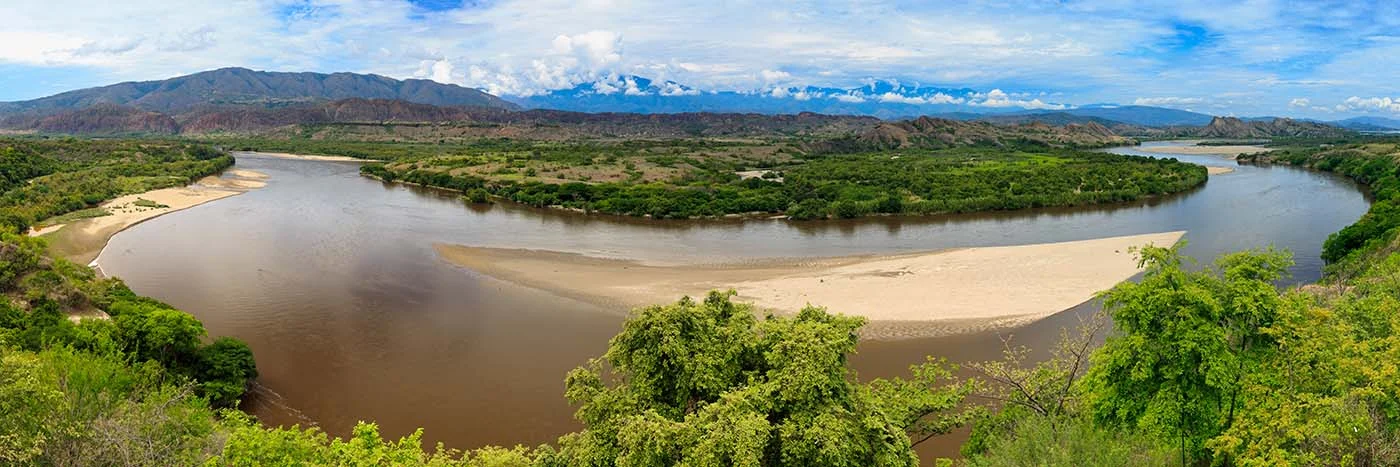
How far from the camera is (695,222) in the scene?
2227 inches

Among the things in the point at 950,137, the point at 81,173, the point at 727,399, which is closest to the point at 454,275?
the point at 727,399

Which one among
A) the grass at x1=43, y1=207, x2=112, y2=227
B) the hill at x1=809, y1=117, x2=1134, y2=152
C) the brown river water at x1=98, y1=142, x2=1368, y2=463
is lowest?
the brown river water at x1=98, y1=142, x2=1368, y2=463

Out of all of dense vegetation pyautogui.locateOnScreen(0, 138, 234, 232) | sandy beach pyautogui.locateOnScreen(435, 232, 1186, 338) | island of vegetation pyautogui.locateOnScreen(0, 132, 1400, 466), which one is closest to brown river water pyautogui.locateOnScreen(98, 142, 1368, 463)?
sandy beach pyautogui.locateOnScreen(435, 232, 1186, 338)

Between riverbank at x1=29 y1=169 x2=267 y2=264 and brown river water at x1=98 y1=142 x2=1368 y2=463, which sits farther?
riverbank at x1=29 y1=169 x2=267 y2=264

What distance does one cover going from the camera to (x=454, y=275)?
3722 centimetres

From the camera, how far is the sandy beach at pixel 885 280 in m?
29.4

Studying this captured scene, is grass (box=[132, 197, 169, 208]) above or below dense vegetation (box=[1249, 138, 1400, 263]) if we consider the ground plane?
below

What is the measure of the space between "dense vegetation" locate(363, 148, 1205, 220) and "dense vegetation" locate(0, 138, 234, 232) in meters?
22.1

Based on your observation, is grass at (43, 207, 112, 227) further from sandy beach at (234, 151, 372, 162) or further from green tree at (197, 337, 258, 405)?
sandy beach at (234, 151, 372, 162)

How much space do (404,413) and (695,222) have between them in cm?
3718

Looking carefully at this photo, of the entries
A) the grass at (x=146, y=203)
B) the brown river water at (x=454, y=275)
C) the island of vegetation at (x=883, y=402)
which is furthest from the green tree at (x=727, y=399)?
the grass at (x=146, y=203)

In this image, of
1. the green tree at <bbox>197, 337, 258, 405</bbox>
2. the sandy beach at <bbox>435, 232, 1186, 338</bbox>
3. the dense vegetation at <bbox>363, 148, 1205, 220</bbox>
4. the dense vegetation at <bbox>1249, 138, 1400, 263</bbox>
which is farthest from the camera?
the dense vegetation at <bbox>363, 148, 1205, 220</bbox>

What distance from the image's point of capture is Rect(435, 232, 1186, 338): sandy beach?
29.4 metres

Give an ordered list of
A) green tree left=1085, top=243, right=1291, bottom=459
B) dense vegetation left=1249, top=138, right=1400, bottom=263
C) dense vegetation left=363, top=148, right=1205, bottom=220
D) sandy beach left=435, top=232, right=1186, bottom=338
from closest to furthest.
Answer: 1. green tree left=1085, top=243, right=1291, bottom=459
2. sandy beach left=435, top=232, right=1186, bottom=338
3. dense vegetation left=1249, top=138, right=1400, bottom=263
4. dense vegetation left=363, top=148, right=1205, bottom=220
